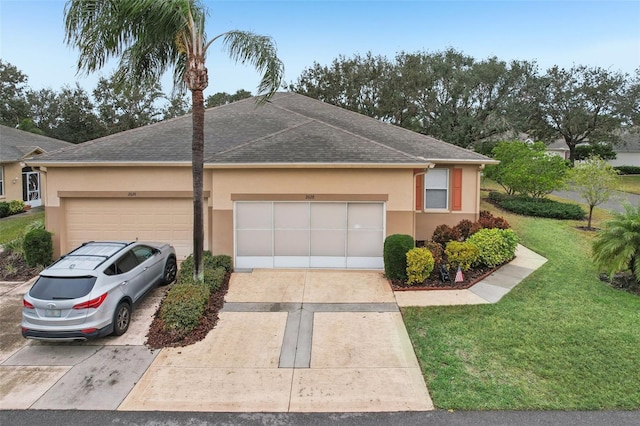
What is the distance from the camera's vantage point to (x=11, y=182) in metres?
24.0

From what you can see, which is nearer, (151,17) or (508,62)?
(151,17)

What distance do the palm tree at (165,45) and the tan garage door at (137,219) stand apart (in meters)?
4.08

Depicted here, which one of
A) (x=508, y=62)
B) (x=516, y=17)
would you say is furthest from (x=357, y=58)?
(x=516, y=17)

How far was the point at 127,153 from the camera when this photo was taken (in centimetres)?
1391

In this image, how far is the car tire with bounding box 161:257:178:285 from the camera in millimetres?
11523

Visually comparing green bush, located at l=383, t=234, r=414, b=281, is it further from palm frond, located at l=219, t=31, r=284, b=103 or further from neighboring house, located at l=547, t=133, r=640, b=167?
neighboring house, located at l=547, t=133, r=640, b=167

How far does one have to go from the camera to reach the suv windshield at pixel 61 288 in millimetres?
7773

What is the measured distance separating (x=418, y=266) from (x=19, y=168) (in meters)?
25.6

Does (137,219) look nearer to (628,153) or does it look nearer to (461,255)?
(461,255)

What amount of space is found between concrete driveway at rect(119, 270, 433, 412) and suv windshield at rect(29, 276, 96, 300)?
205 cm

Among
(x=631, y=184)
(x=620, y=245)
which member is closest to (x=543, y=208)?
(x=620, y=245)

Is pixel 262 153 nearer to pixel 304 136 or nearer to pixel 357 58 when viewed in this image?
pixel 304 136

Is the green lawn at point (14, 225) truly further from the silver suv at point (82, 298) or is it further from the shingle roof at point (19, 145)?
the silver suv at point (82, 298)

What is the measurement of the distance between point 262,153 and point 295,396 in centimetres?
824
